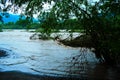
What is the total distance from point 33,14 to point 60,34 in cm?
155

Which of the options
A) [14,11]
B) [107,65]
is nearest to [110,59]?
[107,65]

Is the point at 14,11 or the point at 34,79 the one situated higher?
the point at 14,11

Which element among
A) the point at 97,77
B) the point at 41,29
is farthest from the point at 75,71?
the point at 41,29

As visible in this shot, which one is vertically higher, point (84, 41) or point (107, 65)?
point (84, 41)


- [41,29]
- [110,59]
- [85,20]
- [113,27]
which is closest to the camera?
[113,27]

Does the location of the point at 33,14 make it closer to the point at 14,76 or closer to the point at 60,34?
the point at 60,34

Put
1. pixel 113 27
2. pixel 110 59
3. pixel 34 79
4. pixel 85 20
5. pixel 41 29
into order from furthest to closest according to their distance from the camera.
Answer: pixel 110 59 < pixel 41 29 < pixel 85 20 < pixel 34 79 < pixel 113 27

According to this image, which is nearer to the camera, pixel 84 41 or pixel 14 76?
pixel 14 76

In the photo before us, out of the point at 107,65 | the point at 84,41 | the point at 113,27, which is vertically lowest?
the point at 107,65

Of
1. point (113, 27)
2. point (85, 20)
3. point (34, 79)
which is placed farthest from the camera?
A: point (85, 20)

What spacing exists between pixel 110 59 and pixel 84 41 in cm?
266

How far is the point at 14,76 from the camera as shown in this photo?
1209 cm

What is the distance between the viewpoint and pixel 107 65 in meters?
16.0

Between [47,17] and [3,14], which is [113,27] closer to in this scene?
[47,17]
